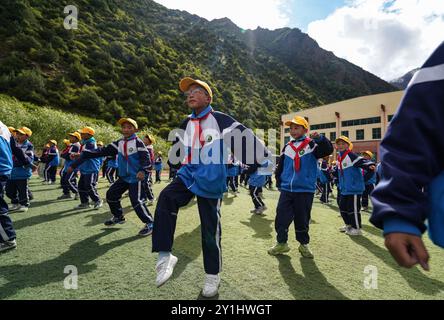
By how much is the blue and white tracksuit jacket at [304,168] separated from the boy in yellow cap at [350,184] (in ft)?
6.80

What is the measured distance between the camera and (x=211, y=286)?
2670mm

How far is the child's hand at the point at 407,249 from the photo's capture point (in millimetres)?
1079

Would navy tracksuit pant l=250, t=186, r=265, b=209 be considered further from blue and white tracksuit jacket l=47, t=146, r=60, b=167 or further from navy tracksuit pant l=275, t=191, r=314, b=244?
blue and white tracksuit jacket l=47, t=146, r=60, b=167

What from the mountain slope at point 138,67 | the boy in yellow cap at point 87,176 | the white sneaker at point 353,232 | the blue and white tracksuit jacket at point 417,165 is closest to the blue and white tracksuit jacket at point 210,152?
the blue and white tracksuit jacket at point 417,165

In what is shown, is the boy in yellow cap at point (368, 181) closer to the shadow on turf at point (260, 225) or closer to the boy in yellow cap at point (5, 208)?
the shadow on turf at point (260, 225)

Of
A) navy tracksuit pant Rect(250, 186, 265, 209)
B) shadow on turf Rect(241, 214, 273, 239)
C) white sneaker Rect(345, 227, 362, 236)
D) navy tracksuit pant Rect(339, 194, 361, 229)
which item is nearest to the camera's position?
shadow on turf Rect(241, 214, 273, 239)

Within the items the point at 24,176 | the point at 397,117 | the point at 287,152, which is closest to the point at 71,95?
the point at 24,176

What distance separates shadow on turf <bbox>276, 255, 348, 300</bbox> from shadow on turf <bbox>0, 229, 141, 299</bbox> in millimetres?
2366

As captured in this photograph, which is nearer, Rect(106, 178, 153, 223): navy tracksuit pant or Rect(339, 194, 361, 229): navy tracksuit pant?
Rect(106, 178, 153, 223): navy tracksuit pant

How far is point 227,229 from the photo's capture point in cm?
557

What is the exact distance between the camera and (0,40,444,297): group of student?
119 centimetres

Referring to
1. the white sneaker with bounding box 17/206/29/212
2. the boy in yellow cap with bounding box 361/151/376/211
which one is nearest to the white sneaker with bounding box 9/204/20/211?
the white sneaker with bounding box 17/206/29/212

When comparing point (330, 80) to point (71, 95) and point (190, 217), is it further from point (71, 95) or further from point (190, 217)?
point (190, 217)

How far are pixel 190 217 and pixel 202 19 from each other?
122 m
